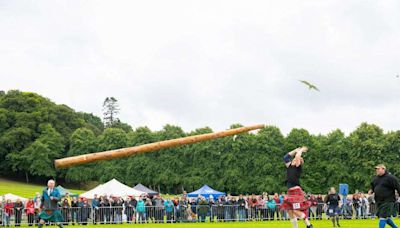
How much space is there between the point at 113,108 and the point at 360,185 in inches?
2860

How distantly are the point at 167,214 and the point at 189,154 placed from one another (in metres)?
34.4

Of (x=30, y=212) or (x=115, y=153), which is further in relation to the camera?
(x=30, y=212)

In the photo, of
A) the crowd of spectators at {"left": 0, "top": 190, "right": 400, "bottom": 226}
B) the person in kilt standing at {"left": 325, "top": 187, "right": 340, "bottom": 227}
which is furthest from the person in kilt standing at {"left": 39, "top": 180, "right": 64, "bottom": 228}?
the crowd of spectators at {"left": 0, "top": 190, "right": 400, "bottom": 226}

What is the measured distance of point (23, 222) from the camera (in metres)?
23.0

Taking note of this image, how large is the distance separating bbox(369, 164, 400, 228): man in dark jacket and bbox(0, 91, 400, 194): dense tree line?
38445mm

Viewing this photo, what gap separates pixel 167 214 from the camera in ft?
78.4

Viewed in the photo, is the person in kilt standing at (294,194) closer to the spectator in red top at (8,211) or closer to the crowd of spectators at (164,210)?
the crowd of spectators at (164,210)

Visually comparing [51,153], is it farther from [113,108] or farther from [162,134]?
[113,108]

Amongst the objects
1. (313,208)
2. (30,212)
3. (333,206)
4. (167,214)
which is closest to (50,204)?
(333,206)

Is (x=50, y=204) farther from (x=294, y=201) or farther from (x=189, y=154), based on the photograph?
(x=189, y=154)

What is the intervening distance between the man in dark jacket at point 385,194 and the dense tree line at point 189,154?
3845cm

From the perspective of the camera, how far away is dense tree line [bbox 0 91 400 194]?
50000mm

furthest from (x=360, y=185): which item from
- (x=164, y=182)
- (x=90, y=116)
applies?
(x=90, y=116)

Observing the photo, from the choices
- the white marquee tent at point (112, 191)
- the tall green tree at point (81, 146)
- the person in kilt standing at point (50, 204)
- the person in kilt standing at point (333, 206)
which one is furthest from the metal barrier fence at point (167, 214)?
the tall green tree at point (81, 146)
